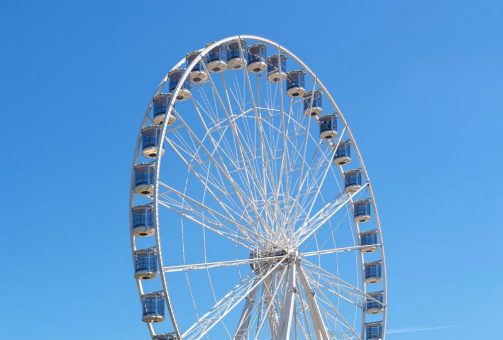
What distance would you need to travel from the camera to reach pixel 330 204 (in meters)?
36.3

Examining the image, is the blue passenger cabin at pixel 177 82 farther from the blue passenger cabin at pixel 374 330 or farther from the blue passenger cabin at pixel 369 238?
the blue passenger cabin at pixel 374 330

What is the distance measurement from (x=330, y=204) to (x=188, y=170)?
6627 mm

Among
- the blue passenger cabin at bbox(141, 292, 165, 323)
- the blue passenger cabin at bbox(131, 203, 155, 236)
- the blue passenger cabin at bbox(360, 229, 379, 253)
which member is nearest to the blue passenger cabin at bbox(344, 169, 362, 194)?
the blue passenger cabin at bbox(360, 229, 379, 253)

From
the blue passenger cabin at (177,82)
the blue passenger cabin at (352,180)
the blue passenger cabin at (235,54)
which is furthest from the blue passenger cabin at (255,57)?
the blue passenger cabin at (352,180)

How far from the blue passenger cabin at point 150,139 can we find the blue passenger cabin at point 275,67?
6660mm

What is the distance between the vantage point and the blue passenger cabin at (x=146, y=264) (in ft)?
99.9

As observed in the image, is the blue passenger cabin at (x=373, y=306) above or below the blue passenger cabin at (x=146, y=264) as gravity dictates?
below

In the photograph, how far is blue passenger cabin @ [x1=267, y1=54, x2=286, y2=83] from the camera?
121ft

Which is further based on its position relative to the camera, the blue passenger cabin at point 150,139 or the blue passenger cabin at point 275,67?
the blue passenger cabin at point 275,67

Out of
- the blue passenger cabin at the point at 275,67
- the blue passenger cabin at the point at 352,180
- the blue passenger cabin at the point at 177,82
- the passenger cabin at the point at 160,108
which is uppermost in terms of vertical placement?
the blue passenger cabin at the point at 275,67

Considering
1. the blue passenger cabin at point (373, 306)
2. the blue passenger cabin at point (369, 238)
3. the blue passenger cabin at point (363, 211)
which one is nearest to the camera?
the blue passenger cabin at point (373, 306)

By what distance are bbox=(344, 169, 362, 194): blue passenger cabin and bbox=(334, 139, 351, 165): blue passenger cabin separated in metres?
0.58
